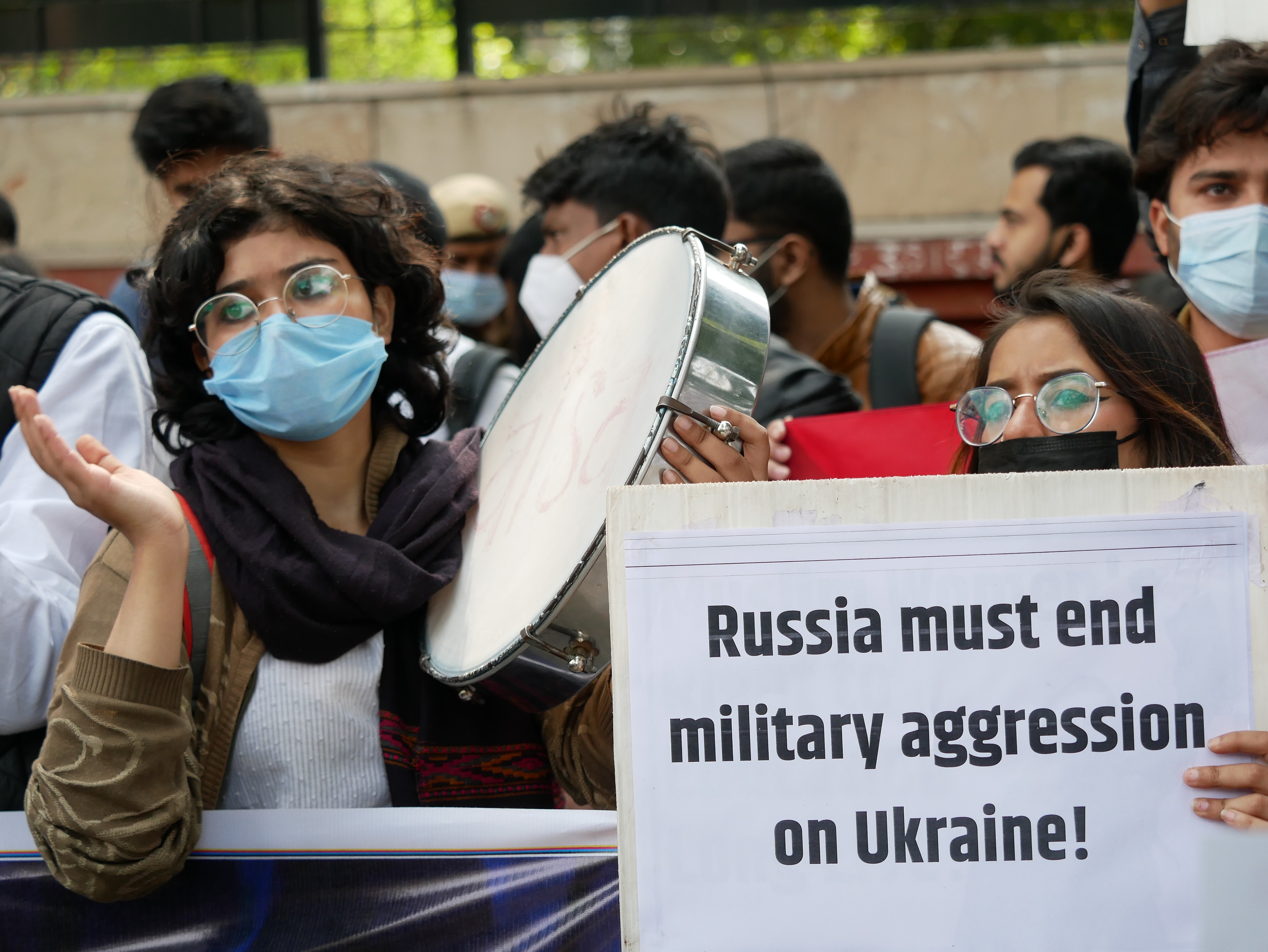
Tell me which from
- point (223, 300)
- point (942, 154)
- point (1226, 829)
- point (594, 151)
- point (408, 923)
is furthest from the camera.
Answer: point (942, 154)

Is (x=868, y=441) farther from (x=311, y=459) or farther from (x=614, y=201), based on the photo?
(x=311, y=459)

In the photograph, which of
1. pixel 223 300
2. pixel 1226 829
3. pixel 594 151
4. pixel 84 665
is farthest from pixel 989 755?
pixel 594 151

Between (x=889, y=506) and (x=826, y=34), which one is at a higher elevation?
(x=826, y=34)

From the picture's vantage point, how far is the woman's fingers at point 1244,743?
4.77 ft

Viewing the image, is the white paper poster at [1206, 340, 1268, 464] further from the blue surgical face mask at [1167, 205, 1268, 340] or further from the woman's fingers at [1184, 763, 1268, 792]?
the woman's fingers at [1184, 763, 1268, 792]

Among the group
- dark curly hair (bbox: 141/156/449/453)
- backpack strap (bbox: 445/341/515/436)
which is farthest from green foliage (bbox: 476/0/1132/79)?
dark curly hair (bbox: 141/156/449/453)

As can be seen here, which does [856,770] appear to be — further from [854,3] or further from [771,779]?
[854,3]

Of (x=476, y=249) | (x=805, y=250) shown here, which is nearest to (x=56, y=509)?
(x=805, y=250)

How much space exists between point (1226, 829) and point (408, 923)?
4.10ft

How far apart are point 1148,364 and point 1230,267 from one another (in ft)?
2.45

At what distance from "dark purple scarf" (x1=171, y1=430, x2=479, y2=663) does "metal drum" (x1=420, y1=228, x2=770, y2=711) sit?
9 cm

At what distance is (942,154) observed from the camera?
7355 millimetres

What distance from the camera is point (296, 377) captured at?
2.33 meters

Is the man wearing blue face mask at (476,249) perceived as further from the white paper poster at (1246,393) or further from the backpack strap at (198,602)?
the white paper poster at (1246,393)
